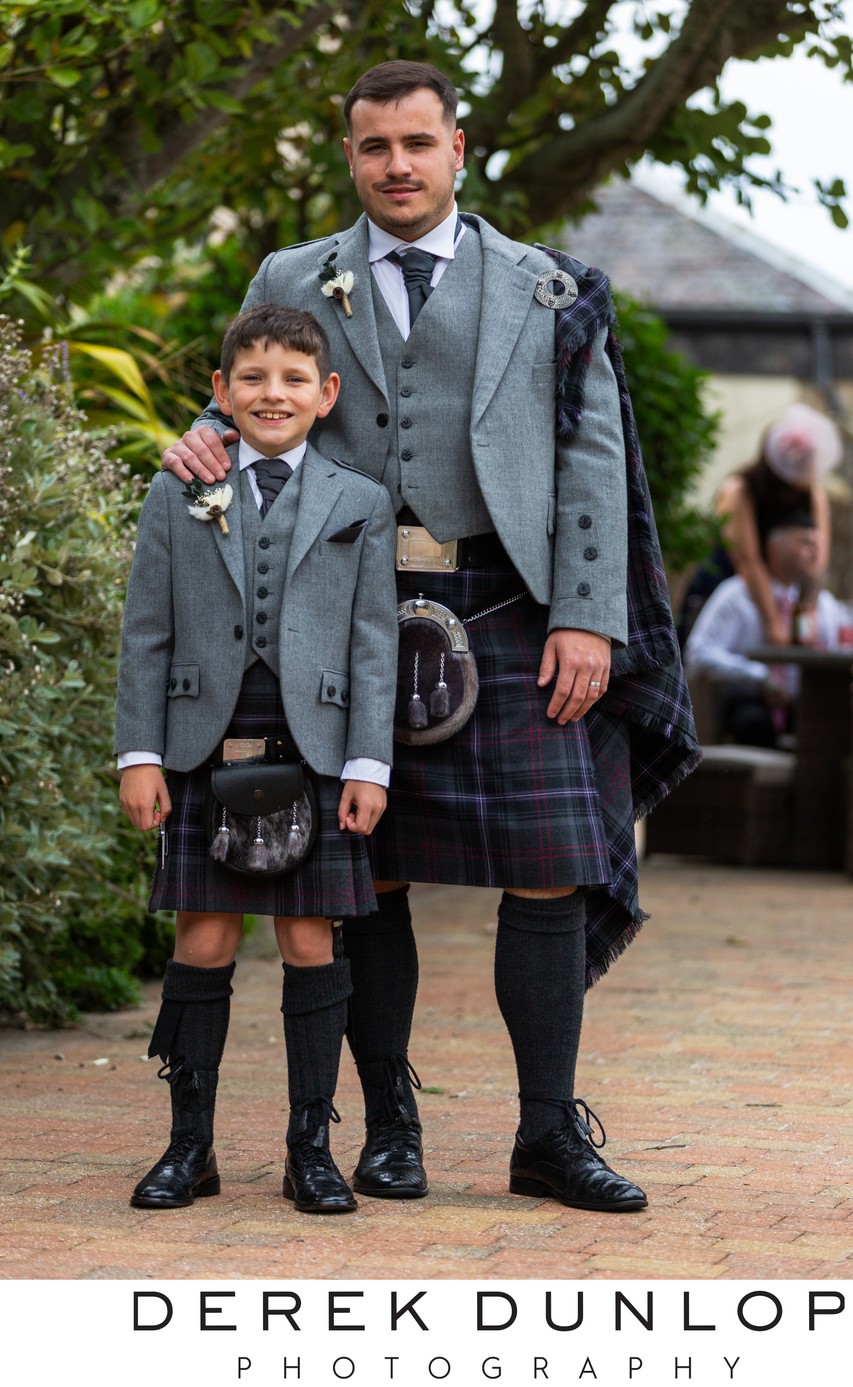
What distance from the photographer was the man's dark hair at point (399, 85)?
329cm

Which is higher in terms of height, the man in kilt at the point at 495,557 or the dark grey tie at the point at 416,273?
the dark grey tie at the point at 416,273

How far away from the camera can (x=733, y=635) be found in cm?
909

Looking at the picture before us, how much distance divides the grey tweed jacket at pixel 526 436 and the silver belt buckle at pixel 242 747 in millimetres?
537

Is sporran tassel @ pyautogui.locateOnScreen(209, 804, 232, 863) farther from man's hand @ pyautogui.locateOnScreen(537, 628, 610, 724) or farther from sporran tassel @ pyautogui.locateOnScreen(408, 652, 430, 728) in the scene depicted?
man's hand @ pyautogui.locateOnScreen(537, 628, 610, 724)

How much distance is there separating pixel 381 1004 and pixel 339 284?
1.31m

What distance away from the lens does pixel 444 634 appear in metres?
3.29

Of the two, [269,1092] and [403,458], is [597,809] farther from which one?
[269,1092]

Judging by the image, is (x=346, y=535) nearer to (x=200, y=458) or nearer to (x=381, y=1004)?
Result: (x=200, y=458)

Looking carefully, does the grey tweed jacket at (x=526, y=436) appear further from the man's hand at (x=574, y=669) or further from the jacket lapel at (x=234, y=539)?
the jacket lapel at (x=234, y=539)

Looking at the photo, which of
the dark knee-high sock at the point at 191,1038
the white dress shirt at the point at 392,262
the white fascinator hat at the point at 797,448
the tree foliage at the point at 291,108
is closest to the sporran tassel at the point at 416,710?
the dark knee-high sock at the point at 191,1038

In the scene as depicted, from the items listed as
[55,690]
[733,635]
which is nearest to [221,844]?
[55,690]

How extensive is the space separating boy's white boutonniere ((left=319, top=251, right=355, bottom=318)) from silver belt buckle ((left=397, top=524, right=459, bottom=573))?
414mm

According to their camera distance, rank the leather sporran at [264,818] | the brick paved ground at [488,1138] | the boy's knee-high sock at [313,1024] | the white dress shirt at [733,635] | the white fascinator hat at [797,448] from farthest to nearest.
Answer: the white fascinator hat at [797,448]
the white dress shirt at [733,635]
the boy's knee-high sock at [313,1024]
the leather sporran at [264,818]
the brick paved ground at [488,1138]
